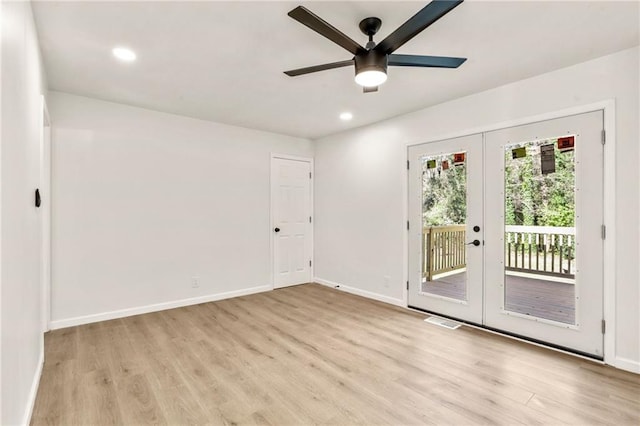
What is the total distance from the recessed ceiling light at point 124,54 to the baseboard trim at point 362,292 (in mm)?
3901

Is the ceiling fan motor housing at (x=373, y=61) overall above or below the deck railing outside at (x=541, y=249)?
above

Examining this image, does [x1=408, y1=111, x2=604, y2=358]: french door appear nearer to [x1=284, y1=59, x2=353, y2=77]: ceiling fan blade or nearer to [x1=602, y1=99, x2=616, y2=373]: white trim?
[x1=602, y1=99, x2=616, y2=373]: white trim

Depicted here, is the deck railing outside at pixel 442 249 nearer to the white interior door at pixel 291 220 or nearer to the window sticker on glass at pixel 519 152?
the window sticker on glass at pixel 519 152

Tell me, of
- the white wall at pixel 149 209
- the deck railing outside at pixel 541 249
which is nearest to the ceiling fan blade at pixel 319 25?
the deck railing outside at pixel 541 249

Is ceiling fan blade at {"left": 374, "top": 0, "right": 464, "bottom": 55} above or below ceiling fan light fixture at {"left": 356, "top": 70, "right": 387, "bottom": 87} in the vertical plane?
above

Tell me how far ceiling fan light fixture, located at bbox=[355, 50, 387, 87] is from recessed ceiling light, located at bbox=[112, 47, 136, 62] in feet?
6.13

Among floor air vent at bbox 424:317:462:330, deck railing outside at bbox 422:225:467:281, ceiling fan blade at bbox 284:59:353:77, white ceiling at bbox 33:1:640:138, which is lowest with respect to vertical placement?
floor air vent at bbox 424:317:462:330

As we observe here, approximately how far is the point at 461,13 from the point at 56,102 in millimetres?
4002

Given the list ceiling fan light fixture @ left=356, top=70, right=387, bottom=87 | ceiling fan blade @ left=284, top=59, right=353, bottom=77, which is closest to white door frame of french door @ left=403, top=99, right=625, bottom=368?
ceiling fan light fixture @ left=356, top=70, right=387, bottom=87

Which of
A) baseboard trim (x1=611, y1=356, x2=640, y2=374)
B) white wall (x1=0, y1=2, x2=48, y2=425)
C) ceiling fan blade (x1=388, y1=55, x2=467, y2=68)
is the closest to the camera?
white wall (x1=0, y1=2, x2=48, y2=425)

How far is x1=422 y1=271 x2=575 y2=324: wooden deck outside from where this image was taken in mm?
2852

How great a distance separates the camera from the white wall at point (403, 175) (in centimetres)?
253

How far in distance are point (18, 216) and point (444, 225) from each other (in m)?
3.76

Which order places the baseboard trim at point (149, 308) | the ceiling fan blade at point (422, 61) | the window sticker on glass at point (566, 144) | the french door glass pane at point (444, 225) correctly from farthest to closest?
the french door glass pane at point (444, 225)
the baseboard trim at point (149, 308)
the window sticker on glass at point (566, 144)
the ceiling fan blade at point (422, 61)
